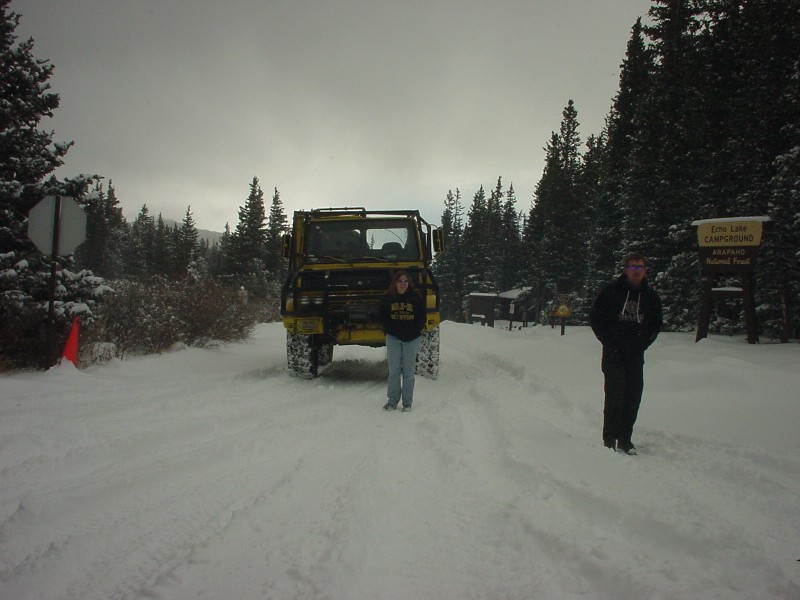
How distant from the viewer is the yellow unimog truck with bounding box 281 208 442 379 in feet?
26.1

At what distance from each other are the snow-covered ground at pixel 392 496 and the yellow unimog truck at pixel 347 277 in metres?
1.62

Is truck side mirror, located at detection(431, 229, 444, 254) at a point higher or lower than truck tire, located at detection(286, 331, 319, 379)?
higher

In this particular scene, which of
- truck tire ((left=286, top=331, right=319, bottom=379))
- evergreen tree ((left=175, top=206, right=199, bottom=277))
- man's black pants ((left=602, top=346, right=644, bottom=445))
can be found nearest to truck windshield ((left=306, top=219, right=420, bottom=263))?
truck tire ((left=286, top=331, right=319, bottom=379))

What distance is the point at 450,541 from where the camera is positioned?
104 inches

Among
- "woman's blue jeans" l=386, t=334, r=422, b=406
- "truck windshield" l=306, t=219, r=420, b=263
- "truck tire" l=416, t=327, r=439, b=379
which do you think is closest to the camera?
"woman's blue jeans" l=386, t=334, r=422, b=406

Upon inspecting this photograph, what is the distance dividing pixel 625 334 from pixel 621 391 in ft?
1.71

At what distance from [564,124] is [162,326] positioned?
4509 centimetres

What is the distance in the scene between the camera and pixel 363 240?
897 cm

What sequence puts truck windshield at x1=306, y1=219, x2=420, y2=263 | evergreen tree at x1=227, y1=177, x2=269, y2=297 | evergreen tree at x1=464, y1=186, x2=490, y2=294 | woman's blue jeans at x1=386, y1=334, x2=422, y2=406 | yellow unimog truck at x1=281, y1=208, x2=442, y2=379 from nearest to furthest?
1. woman's blue jeans at x1=386, y1=334, x2=422, y2=406
2. yellow unimog truck at x1=281, y1=208, x2=442, y2=379
3. truck windshield at x1=306, y1=219, x2=420, y2=263
4. evergreen tree at x1=227, y1=177, x2=269, y2=297
5. evergreen tree at x1=464, y1=186, x2=490, y2=294

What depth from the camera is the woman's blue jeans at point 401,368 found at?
6.23m

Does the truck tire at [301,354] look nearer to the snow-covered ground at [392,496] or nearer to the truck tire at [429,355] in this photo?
the snow-covered ground at [392,496]

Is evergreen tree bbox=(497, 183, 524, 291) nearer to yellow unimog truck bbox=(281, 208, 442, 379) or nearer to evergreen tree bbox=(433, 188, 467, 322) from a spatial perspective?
evergreen tree bbox=(433, 188, 467, 322)

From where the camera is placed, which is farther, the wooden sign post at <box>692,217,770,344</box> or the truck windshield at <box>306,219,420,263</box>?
the wooden sign post at <box>692,217,770,344</box>

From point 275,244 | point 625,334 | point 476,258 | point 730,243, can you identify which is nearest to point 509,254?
point 476,258
